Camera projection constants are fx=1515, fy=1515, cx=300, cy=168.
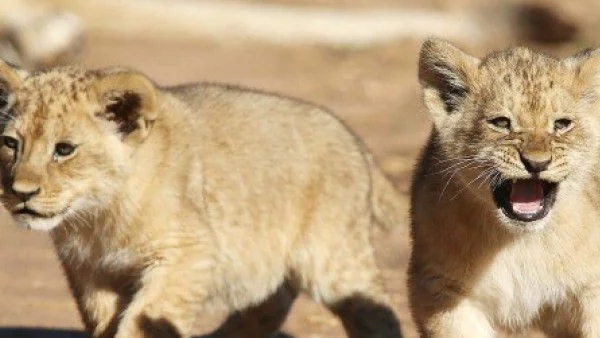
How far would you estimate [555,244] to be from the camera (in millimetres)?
6301

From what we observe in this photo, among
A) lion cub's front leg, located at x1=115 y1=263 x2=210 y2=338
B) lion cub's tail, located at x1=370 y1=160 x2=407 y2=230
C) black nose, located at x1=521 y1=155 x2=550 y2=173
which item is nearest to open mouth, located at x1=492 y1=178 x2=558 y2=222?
black nose, located at x1=521 y1=155 x2=550 y2=173

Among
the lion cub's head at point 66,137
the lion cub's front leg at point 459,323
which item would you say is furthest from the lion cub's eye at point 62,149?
the lion cub's front leg at point 459,323

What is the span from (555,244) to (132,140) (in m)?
1.88

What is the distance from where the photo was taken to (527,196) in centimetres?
606

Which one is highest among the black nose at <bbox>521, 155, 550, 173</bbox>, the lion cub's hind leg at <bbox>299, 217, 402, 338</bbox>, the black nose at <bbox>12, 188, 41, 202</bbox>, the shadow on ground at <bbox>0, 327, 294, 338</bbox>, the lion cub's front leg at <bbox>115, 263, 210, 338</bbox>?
the black nose at <bbox>521, 155, 550, 173</bbox>

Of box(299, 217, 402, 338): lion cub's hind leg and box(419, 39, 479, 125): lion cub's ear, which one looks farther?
box(299, 217, 402, 338): lion cub's hind leg

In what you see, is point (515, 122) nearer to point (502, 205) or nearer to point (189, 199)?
point (502, 205)

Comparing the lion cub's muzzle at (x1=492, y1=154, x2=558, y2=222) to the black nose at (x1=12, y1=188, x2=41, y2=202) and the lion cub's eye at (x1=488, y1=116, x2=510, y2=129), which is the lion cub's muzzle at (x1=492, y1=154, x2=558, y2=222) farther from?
the black nose at (x1=12, y1=188, x2=41, y2=202)

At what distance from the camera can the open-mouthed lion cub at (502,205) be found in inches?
239

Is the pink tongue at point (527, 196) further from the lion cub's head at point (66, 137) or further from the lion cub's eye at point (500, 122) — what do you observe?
the lion cub's head at point (66, 137)

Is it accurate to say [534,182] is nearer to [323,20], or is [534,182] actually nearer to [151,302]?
[151,302]

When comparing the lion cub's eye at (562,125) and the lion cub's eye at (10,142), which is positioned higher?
the lion cub's eye at (562,125)

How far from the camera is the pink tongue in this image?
19.7ft

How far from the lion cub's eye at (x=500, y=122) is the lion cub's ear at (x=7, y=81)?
6.82ft
